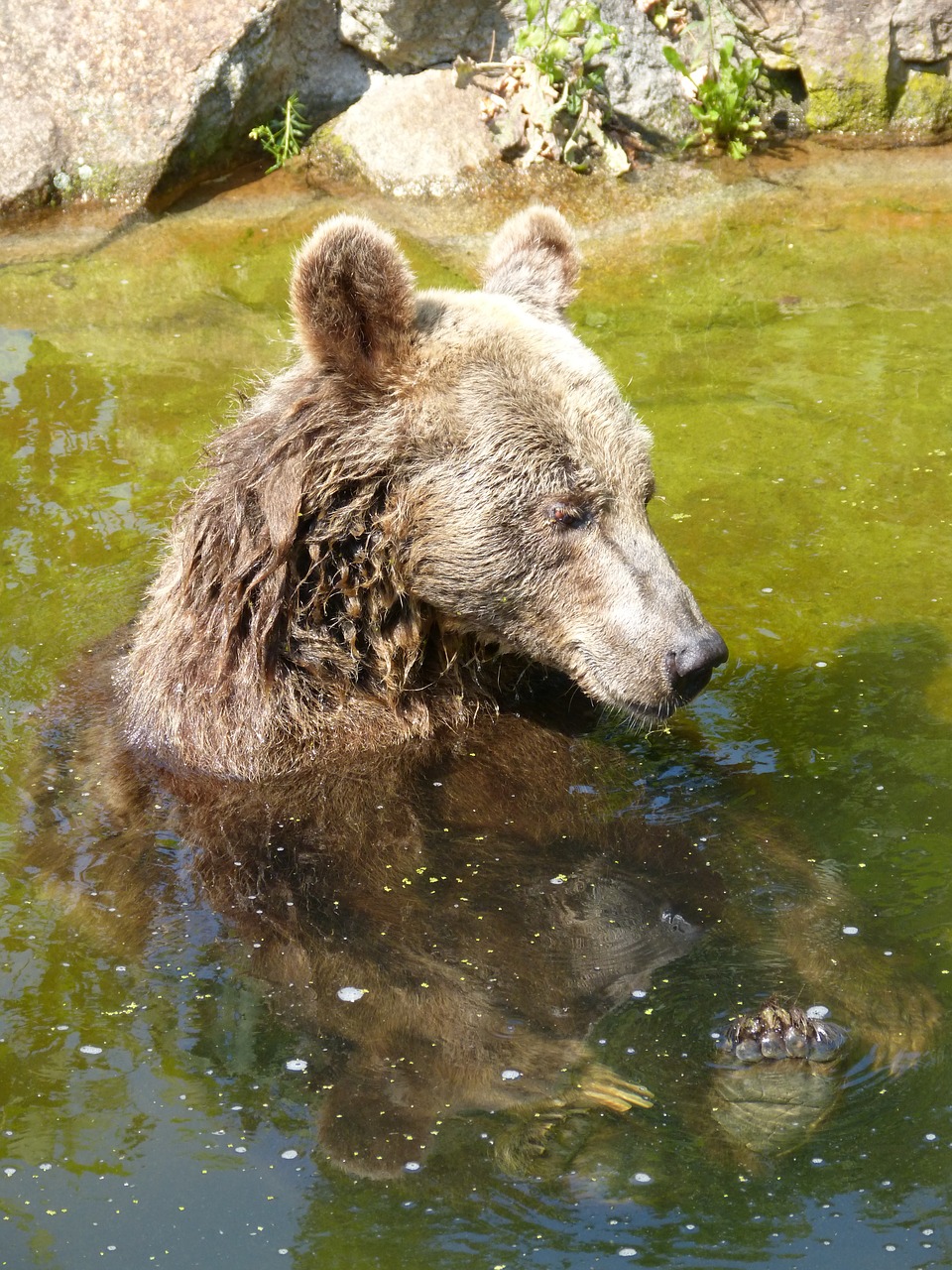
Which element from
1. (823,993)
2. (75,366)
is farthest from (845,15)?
(823,993)

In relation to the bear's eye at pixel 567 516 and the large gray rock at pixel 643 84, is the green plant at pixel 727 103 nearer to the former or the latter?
the large gray rock at pixel 643 84

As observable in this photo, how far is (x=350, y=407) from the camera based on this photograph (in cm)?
509

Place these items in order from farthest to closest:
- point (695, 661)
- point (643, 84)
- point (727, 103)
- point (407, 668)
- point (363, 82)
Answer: point (363, 82) < point (643, 84) < point (727, 103) < point (407, 668) < point (695, 661)

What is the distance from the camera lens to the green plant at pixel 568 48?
37.9 ft

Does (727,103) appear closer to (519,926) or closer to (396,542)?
(396,542)

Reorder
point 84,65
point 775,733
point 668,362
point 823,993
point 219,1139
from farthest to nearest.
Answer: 1. point 84,65
2. point 668,362
3. point 775,733
4. point 823,993
5. point 219,1139

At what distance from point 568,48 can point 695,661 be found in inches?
317

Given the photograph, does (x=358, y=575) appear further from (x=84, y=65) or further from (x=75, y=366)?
(x=84, y=65)

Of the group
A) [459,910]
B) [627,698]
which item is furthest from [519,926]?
[627,698]

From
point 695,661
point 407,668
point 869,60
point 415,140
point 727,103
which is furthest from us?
point 869,60

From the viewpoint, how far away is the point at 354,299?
16.4 feet

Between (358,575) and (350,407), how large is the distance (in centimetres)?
58

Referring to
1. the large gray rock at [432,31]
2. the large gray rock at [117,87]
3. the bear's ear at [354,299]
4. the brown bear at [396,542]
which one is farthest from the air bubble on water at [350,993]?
the large gray rock at [432,31]

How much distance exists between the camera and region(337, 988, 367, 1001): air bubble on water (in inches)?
170
